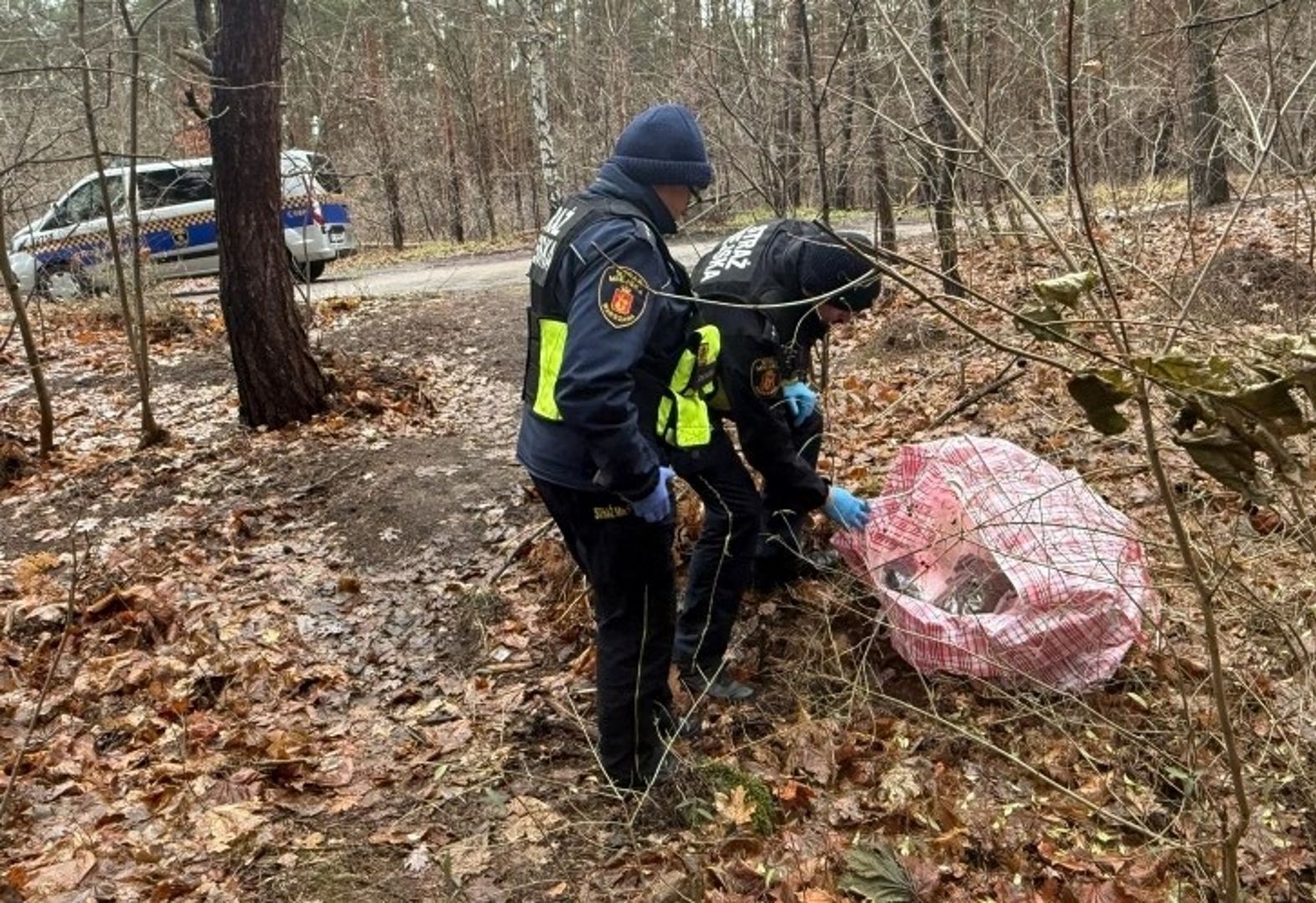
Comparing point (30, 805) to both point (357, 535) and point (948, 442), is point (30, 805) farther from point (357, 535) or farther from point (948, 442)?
point (948, 442)

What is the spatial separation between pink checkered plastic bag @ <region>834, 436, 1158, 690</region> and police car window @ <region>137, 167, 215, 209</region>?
12.0 metres

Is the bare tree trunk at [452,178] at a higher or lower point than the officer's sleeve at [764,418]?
higher

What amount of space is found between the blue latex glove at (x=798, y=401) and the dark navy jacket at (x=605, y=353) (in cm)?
101

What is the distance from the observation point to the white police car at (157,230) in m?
11.3

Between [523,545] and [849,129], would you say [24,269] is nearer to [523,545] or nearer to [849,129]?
[849,129]

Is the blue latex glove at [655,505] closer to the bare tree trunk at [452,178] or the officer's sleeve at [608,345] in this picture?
the officer's sleeve at [608,345]

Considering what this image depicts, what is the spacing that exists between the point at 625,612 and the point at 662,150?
1362mm

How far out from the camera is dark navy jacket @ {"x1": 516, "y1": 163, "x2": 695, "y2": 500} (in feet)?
8.30

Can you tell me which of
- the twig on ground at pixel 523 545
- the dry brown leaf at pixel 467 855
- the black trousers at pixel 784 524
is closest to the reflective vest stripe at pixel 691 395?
the black trousers at pixel 784 524

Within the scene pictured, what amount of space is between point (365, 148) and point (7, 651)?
64.8ft

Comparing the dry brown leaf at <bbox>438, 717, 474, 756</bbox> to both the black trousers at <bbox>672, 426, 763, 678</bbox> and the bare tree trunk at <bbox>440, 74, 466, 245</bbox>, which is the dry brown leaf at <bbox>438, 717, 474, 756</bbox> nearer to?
the black trousers at <bbox>672, 426, 763, 678</bbox>

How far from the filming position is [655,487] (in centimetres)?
270

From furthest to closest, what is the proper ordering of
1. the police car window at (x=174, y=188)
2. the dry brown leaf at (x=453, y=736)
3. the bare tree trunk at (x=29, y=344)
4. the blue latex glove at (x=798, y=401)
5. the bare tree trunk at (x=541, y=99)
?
the police car window at (x=174, y=188), the bare tree trunk at (x=541, y=99), the bare tree trunk at (x=29, y=344), the blue latex glove at (x=798, y=401), the dry brown leaf at (x=453, y=736)

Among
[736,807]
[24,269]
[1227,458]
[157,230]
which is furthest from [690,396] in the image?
[24,269]
